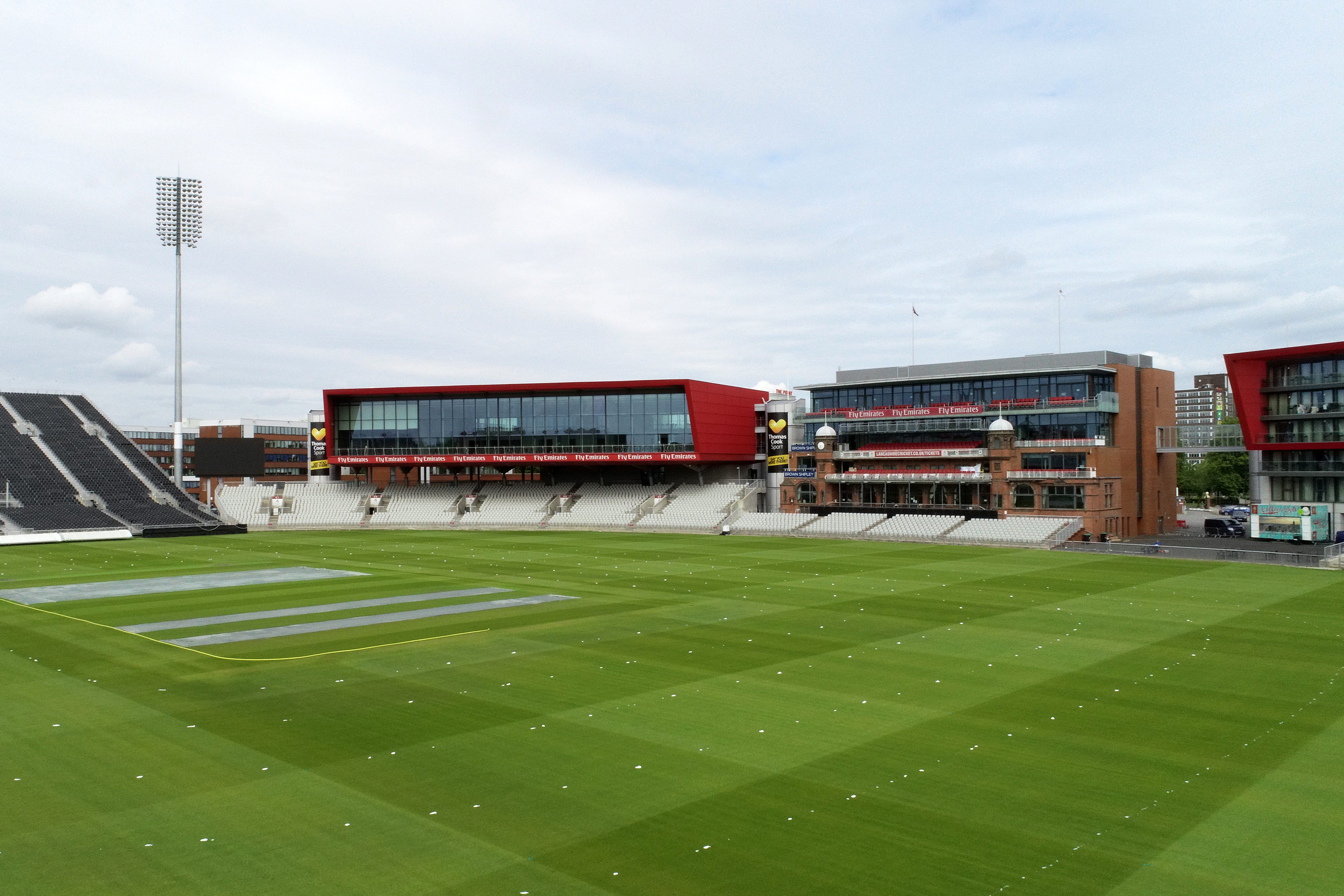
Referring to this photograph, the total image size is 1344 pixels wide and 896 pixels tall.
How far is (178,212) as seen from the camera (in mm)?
90688

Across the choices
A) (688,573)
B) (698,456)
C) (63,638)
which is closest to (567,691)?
(63,638)

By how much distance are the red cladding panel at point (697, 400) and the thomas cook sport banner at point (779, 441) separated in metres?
2.81

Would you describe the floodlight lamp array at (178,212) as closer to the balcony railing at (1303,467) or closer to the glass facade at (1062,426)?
the glass facade at (1062,426)

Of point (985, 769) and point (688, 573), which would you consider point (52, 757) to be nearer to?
point (985, 769)

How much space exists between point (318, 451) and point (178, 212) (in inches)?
1073

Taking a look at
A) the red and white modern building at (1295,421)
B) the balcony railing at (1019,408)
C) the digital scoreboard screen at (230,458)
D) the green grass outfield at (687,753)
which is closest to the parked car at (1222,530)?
the red and white modern building at (1295,421)

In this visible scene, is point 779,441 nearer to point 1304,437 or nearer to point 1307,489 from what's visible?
point 1304,437

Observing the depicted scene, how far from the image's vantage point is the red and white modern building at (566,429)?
3455 inches

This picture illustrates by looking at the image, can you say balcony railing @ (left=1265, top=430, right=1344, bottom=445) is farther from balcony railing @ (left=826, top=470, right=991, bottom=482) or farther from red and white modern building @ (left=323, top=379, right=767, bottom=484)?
red and white modern building @ (left=323, top=379, right=767, bottom=484)

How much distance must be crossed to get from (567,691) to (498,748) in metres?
4.63

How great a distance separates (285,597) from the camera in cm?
3909

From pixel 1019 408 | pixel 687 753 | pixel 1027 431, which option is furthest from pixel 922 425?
pixel 687 753

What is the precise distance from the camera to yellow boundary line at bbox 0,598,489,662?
26406 mm

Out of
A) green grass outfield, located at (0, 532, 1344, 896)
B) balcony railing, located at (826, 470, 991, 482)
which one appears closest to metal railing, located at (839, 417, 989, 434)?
balcony railing, located at (826, 470, 991, 482)
